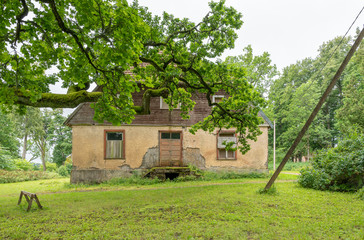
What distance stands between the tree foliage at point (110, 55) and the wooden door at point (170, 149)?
4.70 meters

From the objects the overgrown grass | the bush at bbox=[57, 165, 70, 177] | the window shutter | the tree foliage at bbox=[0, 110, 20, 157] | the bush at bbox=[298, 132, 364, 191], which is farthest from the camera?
the tree foliage at bbox=[0, 110, 20, 157]

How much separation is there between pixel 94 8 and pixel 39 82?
3642 millimetres

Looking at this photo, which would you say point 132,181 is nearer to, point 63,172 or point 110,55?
point 110,55

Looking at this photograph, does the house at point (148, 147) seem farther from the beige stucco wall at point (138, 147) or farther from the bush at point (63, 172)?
the bush at point (63, 172)

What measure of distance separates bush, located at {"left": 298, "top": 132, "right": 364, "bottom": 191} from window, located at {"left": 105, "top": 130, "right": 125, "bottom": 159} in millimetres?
10536

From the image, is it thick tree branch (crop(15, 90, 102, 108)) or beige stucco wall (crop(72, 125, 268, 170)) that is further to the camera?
beige stucco wall (crop(72, 125, 268, 170))

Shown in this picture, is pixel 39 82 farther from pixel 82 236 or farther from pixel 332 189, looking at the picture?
pixel 332 189

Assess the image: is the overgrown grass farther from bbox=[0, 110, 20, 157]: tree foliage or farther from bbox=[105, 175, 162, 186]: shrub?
bbox=[105, 175, 162, 186]: shrub

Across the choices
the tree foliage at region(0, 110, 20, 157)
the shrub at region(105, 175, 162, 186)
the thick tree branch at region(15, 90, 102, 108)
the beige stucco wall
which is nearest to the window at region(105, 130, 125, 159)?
the beige stucco wall

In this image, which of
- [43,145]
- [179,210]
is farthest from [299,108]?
[43,145]

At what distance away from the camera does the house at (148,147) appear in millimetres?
13953

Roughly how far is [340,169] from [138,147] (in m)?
10.9

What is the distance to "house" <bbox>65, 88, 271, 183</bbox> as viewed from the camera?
14.0m

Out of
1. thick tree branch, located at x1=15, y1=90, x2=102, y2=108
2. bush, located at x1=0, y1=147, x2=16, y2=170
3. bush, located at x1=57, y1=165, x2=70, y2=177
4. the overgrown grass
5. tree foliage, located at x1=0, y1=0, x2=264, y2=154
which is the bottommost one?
bush, located at x1=57, y1=165, x2=70, y2=177
